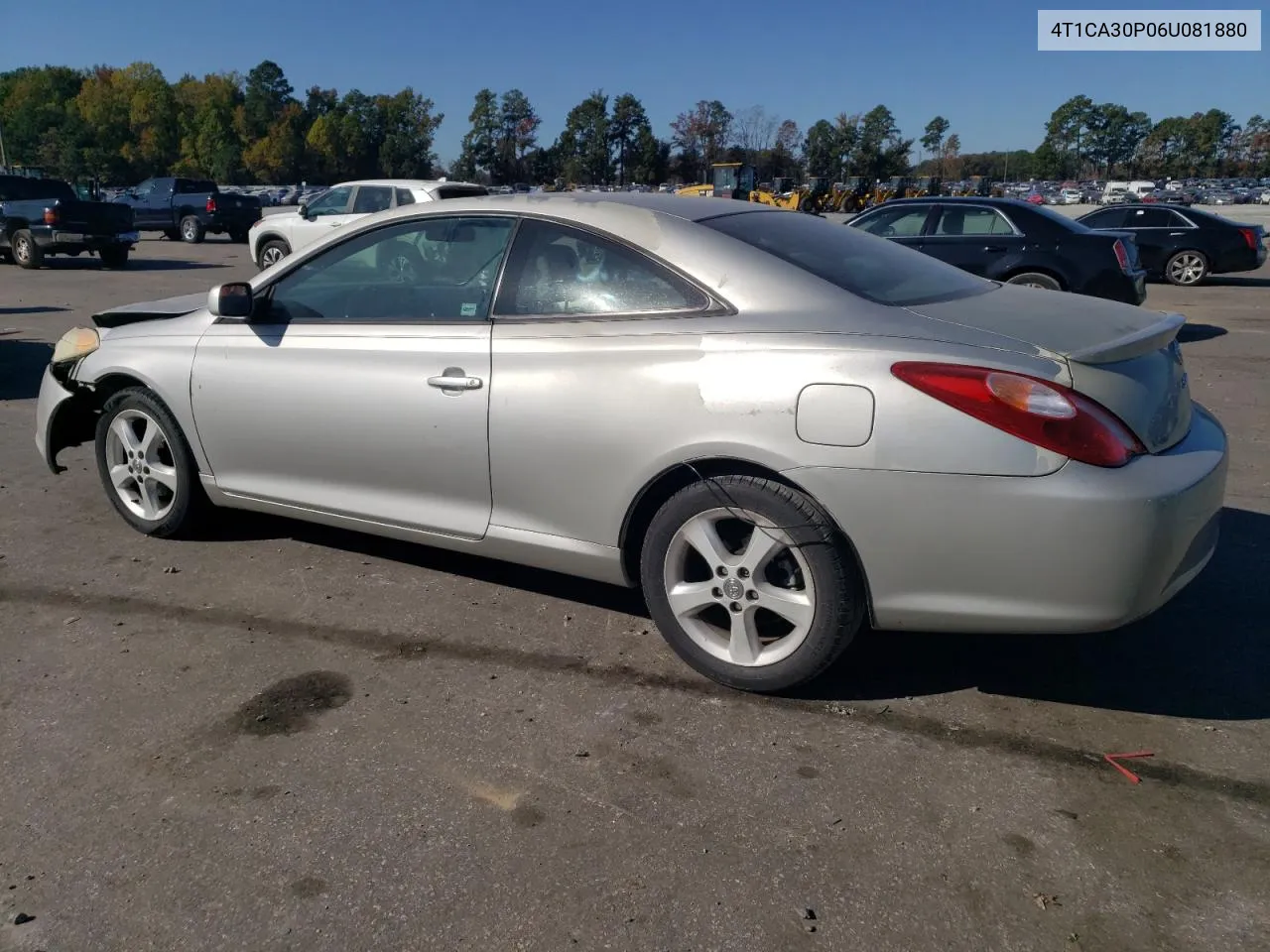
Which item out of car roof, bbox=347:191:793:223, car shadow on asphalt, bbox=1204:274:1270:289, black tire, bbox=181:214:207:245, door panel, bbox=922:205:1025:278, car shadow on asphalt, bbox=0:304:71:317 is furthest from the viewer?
black tire, bbox=181:214:207:245

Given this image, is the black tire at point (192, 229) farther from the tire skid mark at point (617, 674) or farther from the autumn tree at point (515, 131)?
the autumn tree at point (515, 131)

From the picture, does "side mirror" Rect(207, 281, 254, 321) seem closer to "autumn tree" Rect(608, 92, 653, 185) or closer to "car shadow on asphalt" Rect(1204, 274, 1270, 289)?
"car shadow on asphalt" Rect(1204, 274, 1270, 289)

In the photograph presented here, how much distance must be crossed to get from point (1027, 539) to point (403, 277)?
8.59ft

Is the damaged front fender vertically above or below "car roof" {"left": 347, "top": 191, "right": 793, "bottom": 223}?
below

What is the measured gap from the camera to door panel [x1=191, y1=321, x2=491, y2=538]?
3.83 meters

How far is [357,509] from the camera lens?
13.7 feet

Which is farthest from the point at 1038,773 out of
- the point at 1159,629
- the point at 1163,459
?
the point at 1159,629

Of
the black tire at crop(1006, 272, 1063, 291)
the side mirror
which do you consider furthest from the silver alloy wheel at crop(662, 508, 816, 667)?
the black tire at crop(1006, 272, 1063, 291)

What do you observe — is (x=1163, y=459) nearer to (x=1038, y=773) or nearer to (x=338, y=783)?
(x=1038, y=773)

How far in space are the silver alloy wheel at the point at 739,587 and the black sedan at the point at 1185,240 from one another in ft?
51.7

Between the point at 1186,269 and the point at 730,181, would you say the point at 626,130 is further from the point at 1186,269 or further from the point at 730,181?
the point at 1186,269

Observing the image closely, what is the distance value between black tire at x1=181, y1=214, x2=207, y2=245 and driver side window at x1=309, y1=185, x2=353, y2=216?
12.4 metres

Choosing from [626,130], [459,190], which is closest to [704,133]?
[626,130]

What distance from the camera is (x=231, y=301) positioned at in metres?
4.29
